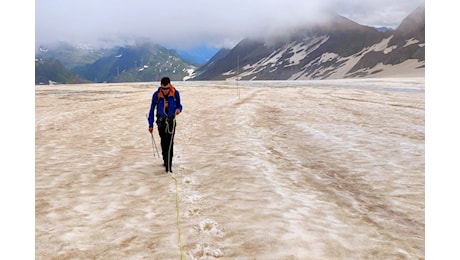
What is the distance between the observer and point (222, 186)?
1128cm

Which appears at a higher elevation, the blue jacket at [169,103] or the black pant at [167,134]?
the blue jacket at [169,103]

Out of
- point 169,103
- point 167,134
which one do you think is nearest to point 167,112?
point 169,103

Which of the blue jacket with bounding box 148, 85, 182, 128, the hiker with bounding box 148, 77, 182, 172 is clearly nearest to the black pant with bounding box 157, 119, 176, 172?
the hiker with bounding box 148, 77, 182, 172

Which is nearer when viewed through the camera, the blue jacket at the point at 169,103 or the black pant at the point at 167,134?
the blue jacket at the point at 169,103

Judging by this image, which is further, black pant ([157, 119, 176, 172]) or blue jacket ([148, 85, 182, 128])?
black pant ([157, 119, 176, 172])

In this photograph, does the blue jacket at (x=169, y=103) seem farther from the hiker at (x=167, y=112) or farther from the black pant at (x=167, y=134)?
the black pant at (x=167, y=134)

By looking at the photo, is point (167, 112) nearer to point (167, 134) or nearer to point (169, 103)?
point (169, 103)

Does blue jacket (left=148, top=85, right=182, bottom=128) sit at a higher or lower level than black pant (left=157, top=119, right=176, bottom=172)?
higher

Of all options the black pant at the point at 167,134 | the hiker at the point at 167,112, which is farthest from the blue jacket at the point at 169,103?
the black pant at the point at 167,134

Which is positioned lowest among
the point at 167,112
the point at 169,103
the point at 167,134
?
the point at 167,134

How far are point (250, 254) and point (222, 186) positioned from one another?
448 centimetres

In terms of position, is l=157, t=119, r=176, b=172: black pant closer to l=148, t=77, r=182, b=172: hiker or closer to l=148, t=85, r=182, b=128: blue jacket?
l=148, t=77, r=182, b=172: hiker

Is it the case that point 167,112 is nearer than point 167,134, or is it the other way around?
point 167,112
